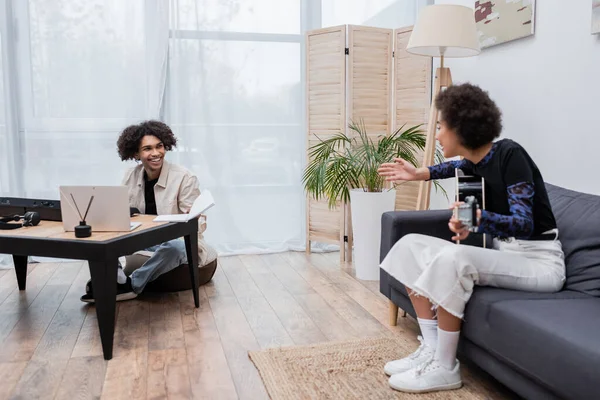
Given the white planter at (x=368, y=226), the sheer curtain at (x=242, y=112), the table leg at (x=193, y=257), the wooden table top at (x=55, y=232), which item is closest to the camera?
the wooden table top at (x=55, y=232)

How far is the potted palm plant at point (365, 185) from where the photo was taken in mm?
3451

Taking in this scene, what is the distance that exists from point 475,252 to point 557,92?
1346mm

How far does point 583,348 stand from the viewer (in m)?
1.45

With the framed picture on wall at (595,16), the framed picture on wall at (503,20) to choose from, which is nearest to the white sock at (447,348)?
the framed picture on wall at (595,16)

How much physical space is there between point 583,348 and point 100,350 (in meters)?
1.89

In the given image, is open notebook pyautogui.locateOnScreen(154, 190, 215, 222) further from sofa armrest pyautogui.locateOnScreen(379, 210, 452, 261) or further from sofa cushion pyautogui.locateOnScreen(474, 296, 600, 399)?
sofa cushion pyautogui.locateOnScreen(474, 296, 600, 399)

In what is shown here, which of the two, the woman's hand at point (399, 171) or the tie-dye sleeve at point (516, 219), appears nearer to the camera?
the tie-dye sleeve at point (516, 219)

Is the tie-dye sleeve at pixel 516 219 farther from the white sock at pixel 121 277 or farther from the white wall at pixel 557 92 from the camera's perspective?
the white sock at pixel 121 277

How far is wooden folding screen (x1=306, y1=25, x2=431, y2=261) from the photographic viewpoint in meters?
3.92

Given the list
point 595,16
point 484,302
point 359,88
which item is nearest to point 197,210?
point 484,302

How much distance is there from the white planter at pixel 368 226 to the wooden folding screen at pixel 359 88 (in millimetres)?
514

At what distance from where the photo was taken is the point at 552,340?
156 centimetres

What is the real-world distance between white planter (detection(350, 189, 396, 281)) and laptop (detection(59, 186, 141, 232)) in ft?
5.04

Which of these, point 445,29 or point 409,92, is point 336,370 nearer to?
point 445,29
